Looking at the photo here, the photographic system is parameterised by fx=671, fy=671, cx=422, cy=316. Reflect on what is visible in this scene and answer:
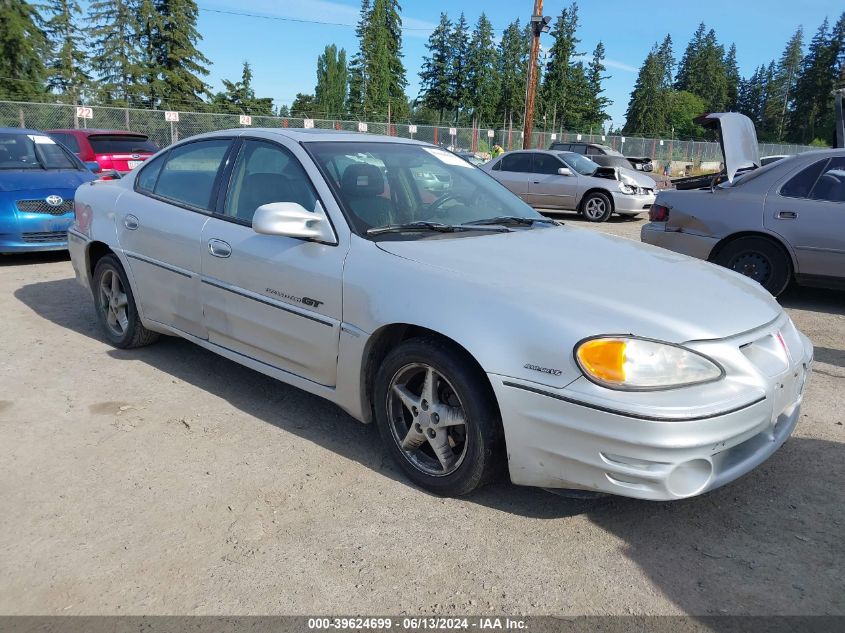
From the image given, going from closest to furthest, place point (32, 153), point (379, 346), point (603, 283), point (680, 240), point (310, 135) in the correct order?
point (603, 283)
point (379, 346)
point (310, 135)
point (680, 240)
point (32, 153)

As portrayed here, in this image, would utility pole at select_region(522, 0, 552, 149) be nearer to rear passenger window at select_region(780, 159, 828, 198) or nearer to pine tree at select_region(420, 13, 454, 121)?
rear passenger window at select_region(780, 159, 828, 198)

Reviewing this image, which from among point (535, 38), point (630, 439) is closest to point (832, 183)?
point (630, 439)

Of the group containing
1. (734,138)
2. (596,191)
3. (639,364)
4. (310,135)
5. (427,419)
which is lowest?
(427,419)

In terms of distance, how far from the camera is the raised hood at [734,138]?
6.14m

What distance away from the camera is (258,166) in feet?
12.8

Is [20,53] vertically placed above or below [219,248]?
above

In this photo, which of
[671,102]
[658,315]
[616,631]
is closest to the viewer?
[616,631]

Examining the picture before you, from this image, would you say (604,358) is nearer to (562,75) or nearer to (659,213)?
(659,213)

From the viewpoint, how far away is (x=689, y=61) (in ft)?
374

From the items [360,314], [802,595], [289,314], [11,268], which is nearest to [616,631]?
[802,595]

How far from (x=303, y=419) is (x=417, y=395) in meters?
1.03

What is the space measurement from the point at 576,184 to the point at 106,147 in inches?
367

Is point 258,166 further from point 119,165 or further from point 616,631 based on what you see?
point 119,165

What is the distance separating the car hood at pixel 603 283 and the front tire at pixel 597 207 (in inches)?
429
